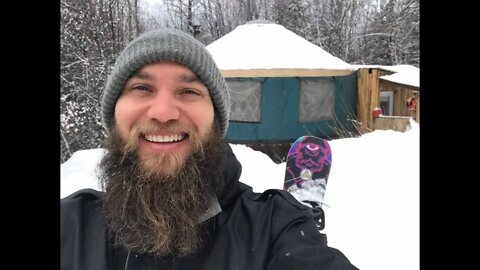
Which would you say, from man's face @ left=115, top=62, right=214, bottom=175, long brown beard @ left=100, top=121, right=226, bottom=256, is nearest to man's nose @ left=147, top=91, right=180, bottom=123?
man's face @ left=115, top=62, right=214, bottom=175

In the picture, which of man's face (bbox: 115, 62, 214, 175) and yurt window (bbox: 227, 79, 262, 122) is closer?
man's face (bbox: 115, 62, 214, 175)

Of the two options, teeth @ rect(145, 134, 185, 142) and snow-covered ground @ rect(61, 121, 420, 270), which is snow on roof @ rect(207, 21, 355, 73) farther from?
teeth @ rect(145, 134, 185, 142)

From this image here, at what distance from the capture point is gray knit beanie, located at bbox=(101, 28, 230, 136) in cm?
89

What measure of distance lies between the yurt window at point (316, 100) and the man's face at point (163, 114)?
15.4ft

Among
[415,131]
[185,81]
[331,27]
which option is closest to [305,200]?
[185,81]

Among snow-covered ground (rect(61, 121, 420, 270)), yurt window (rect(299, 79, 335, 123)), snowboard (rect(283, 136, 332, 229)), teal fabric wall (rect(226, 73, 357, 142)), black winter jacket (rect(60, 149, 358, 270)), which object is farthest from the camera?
yurt window (rect(299, 79, 335, 123))

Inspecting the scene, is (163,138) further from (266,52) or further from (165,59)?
(266,52)

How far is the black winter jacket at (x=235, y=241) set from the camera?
82 centimetres

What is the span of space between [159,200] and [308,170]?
205cm

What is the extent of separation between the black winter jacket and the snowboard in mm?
1756
